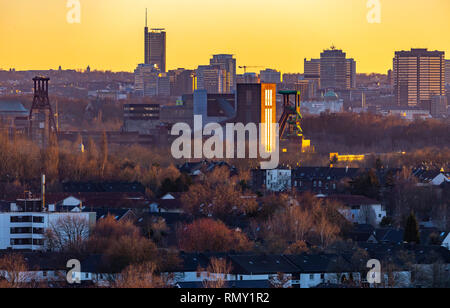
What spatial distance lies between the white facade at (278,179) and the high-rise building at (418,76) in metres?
63.6

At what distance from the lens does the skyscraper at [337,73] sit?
118m

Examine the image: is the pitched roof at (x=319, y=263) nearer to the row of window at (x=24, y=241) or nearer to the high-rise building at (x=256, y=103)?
the row of window at (x=24, y=241)

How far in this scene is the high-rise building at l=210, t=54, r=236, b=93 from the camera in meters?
93.1

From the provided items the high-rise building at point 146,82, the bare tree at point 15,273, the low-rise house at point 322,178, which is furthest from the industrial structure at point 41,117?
the high-rise building at point 146,82

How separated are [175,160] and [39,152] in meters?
10.2

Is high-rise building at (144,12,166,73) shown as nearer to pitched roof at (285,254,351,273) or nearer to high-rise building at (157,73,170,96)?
high-rise building at (157,73,170,96)

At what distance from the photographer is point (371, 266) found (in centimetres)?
1462

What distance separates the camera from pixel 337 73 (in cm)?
11988

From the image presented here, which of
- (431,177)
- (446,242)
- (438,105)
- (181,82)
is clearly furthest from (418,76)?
(446,242)

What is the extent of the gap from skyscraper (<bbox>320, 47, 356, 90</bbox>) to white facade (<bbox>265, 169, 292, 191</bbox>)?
271 feet

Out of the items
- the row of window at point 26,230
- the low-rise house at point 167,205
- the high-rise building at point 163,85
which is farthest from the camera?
the high-rise building at point 163,85

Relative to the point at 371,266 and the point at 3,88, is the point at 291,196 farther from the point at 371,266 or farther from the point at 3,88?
the point at 3,88

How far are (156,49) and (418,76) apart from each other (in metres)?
26.2
